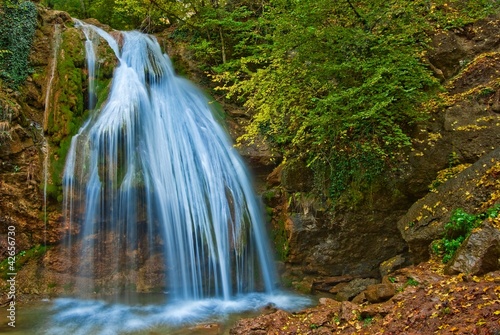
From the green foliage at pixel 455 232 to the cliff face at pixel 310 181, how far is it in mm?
978

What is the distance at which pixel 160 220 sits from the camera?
306 inches

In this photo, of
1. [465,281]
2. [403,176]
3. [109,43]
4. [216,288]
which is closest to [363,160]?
[403,176]

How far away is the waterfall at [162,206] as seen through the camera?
7.49m

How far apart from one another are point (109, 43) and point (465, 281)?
10891 millimetres

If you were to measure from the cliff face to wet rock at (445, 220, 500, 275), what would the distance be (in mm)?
1952

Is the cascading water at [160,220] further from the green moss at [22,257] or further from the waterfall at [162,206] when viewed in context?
the green moss at [22,257]

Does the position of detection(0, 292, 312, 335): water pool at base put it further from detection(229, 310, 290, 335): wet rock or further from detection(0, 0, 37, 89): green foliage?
detection(0, 0, 37, 89): green foliage

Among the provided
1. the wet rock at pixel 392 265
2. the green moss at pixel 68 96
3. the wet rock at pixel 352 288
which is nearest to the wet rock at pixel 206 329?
the wet rock at pixel 352 288

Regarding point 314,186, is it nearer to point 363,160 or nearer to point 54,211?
point 363,160

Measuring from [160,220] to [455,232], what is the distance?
5.66 meters

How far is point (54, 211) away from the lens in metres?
7.45

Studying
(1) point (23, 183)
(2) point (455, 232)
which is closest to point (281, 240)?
(2) point (455, 232)

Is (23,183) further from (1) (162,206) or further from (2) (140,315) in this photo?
(2) (140,315)

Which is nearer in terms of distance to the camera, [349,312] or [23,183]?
[349,312]
